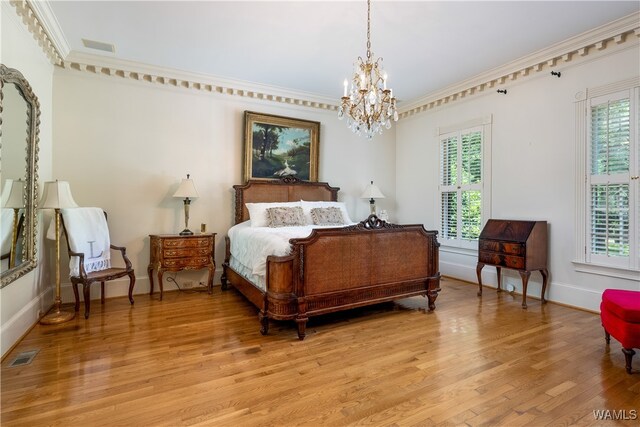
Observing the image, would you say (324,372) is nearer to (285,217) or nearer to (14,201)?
(285,217)

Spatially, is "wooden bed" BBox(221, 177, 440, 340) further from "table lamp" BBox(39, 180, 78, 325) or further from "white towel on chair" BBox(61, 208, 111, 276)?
"table lamp" BBox(39, 180, 78, 325)

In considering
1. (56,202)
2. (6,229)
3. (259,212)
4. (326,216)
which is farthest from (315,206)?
(6,229)

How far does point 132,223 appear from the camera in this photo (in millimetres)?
4242

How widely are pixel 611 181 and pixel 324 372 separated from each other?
3.61 m

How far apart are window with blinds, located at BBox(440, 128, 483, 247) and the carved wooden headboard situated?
187 centimetres

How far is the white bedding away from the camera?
9.73 ft

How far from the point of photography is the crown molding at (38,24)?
2705mm

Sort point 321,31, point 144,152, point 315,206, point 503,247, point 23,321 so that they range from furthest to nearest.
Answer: point 315,206, point 144,152, point 503,247, point 321,31, point 23,321

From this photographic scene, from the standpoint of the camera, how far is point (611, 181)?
3.40m

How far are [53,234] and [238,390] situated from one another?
287 centimetres

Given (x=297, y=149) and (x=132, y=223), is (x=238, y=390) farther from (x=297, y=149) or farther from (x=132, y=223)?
(x=297, y=149)

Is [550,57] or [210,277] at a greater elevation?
[550,57]

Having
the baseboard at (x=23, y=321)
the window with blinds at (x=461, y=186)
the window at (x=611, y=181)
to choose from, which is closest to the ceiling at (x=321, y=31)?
the window at (x=611, y=181)

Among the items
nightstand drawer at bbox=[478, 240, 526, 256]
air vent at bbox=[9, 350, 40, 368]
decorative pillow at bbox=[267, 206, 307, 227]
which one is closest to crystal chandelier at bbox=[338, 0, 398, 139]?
decorative pillow at bbox=[267, 206, 307, 227]
